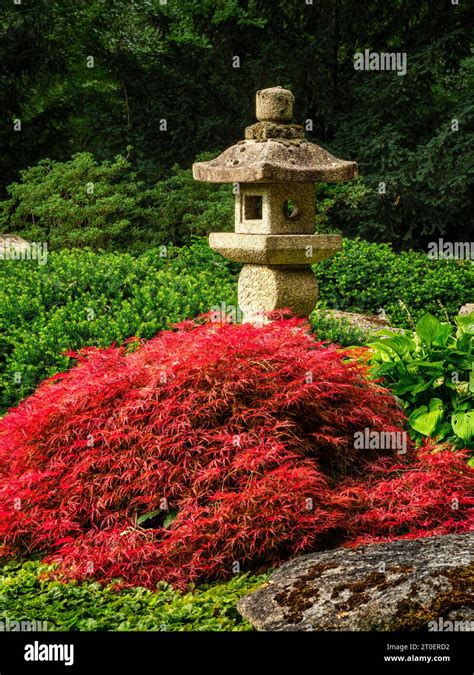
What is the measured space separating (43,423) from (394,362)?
2.34 meters

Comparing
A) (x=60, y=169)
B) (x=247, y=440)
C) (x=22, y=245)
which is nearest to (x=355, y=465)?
(x=247, y=440)

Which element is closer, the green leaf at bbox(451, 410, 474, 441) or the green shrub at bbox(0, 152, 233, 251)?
the green leaf at bbox(451, 410, 474, 441)

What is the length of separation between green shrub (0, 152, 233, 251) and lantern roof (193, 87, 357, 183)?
5.53 meters

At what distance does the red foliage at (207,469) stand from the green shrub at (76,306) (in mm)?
1615

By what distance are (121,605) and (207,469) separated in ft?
2.40

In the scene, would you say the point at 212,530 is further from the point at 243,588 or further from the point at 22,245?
the point at 22,245

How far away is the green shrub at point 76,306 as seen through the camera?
6512mm

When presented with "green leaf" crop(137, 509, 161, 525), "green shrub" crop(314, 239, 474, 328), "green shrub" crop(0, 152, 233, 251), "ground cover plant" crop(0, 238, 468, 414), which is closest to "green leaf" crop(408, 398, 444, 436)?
"ground cover plant" crop(0, 238, 468, 414)

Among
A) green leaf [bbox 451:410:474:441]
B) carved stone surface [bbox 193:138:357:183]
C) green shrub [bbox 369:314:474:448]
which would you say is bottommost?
green leaf [bbox 451:410:474:441]

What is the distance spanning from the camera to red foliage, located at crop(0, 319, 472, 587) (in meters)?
3.98

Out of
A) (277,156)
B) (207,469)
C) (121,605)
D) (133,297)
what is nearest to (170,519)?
(207,469)

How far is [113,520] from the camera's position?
4.17 m

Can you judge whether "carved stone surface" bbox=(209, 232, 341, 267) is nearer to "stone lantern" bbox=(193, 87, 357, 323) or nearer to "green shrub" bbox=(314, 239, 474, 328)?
"stone lantern" bbox=(193, 87, 357, 323)

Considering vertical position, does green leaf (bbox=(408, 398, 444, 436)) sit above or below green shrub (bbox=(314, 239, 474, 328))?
below
